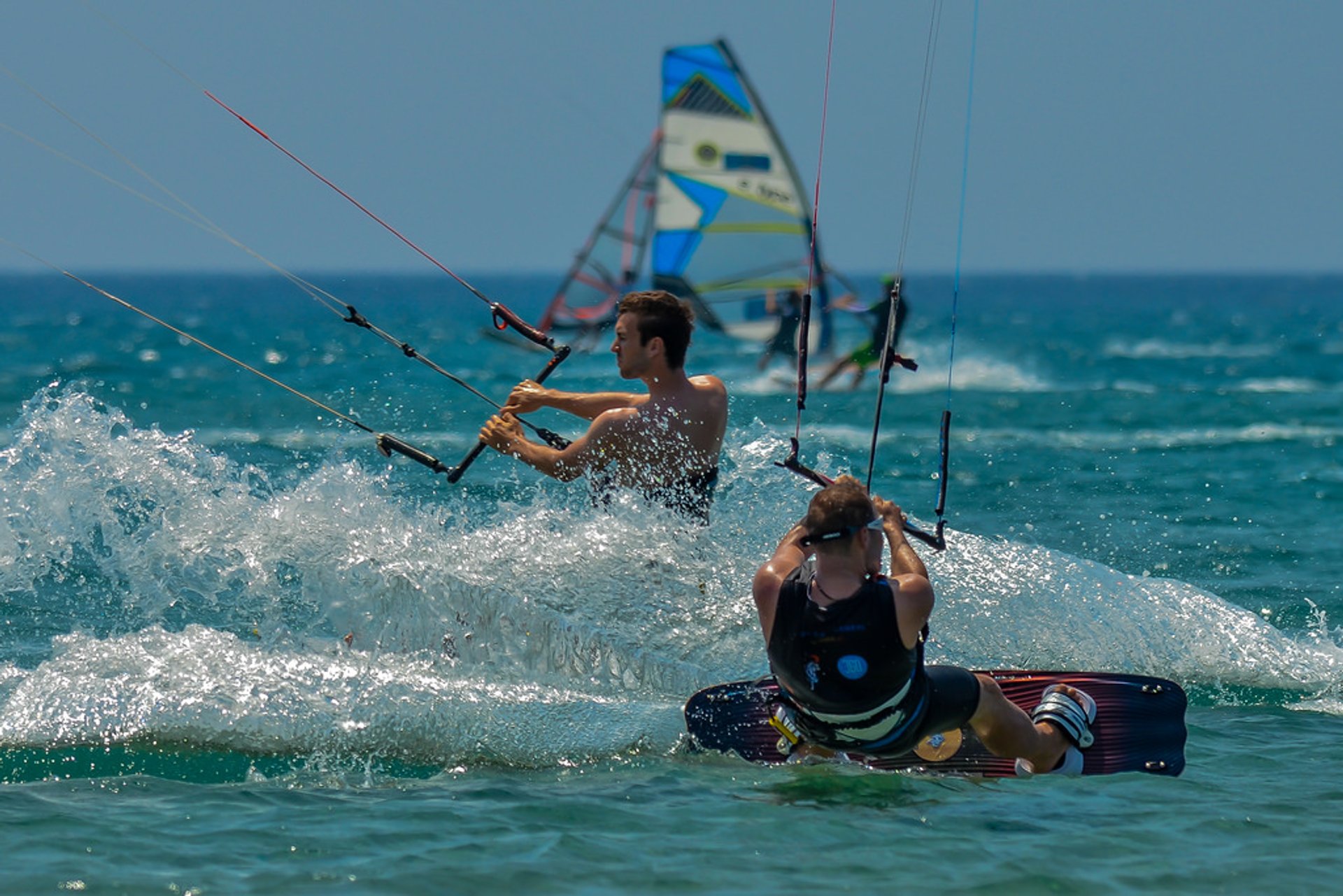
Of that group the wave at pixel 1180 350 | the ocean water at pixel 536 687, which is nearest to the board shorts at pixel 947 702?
the ocean water at pixel 536 687

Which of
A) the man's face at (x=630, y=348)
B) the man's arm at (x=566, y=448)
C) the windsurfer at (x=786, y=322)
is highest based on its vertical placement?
the windsurfer at (x=786, y=322)

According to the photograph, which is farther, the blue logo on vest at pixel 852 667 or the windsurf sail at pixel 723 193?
the windsurf sail at pixel 723 193

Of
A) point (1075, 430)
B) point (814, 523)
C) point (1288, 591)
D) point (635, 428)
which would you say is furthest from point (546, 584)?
point (1075, 430)

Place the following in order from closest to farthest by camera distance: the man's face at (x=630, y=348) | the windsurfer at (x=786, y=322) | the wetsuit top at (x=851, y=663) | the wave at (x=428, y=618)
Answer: the wetsuit top at (x=851, y=663) → the wave at (x=428, y=618) → the man's face at (x=630, y=348) → the windsurfer at (x=786, y=322)

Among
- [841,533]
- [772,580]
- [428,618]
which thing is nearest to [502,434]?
[428,618]

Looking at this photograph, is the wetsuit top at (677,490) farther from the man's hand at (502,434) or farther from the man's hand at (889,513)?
the man's hand at (889,513)

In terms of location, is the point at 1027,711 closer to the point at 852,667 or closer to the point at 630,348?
the point at 852,667

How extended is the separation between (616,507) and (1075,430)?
14805mm

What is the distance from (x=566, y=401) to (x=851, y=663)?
2.31m

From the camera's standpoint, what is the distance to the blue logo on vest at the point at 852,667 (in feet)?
16.1

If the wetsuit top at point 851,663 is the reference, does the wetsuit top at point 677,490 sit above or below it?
above

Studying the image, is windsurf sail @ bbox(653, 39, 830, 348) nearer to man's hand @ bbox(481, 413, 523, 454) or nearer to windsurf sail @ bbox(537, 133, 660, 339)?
windsurf sail @ bbox(537, 133, 660, 339)

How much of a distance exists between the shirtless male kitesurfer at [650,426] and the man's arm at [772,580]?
1207 millimetres

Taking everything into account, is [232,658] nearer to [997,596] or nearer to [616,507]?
[616,507]
